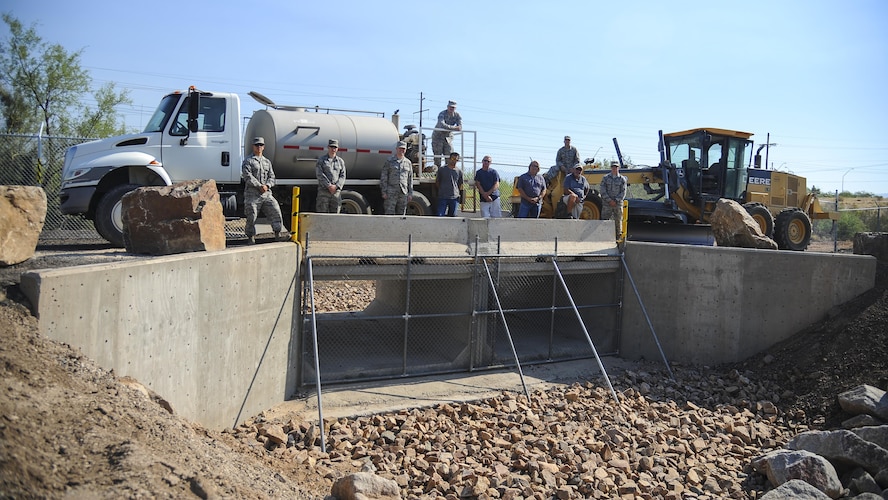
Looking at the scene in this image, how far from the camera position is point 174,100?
10852 millimetres

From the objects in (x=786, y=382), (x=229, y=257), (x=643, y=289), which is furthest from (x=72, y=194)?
(x=786, y=382)

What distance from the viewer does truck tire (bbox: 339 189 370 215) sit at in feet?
39.4

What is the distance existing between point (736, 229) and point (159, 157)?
32.5 ft

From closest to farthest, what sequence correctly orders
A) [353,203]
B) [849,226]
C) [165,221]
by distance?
[165,221] → [353,203] → [849,226]

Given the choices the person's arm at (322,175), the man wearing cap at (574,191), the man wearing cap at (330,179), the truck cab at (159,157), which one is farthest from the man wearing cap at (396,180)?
the man wearing cap at (574,191)

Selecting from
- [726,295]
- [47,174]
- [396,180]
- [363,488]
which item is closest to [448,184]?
[396,180]

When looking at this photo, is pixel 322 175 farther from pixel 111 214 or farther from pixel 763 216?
pixel 763 216

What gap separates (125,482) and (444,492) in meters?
3.48

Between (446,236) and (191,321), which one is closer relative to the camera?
(191,321)

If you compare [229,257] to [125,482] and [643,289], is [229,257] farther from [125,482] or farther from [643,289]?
[643,289]

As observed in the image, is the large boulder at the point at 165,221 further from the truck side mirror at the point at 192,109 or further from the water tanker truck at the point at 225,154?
the truck side mirror at the point at 192,109

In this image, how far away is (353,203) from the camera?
39.7 feet

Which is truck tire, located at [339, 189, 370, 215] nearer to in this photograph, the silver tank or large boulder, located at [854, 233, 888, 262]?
the silver tank

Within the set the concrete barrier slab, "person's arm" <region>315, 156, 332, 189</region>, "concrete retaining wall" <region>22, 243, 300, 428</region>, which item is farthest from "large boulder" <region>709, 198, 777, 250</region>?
"concrete retaining wall" <region>22, 243, 300, 428</region>
